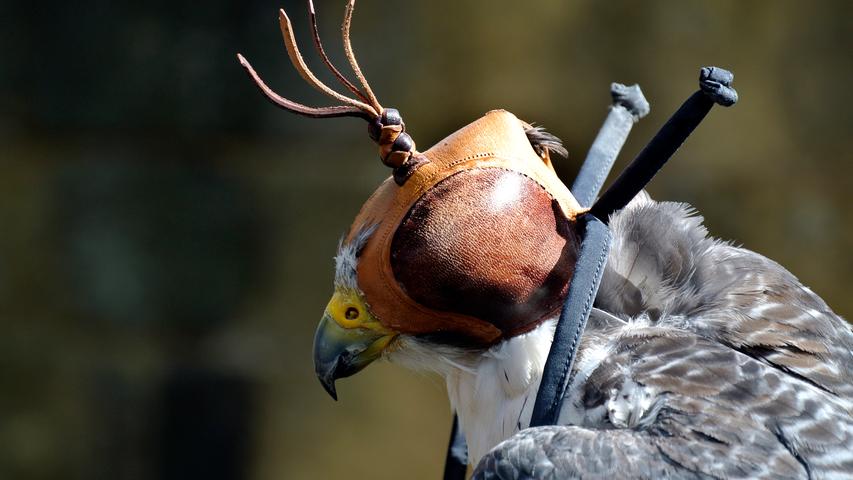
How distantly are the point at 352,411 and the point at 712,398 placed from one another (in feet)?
7.69

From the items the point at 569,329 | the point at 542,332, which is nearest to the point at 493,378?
the point at 542,332

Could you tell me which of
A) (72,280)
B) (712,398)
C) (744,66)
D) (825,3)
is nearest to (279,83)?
(72,280)

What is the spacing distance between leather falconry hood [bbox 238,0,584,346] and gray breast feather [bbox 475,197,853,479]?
0.48 ft

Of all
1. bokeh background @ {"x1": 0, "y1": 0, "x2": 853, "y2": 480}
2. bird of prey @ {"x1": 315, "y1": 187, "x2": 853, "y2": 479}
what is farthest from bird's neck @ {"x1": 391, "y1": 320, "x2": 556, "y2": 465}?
bokeh background @ {"x1": 0, "y1": 0, "x2": 853, "y2": 480}

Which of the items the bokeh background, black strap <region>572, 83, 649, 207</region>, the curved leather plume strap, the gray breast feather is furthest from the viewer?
the bokeh background

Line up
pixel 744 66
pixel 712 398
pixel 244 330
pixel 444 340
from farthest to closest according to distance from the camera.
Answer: pixel 244 330, pixel 744 66, pixel 444 340, pixel 712 398

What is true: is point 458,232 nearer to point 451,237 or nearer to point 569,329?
point 451,237

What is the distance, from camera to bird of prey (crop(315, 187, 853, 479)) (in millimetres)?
1414

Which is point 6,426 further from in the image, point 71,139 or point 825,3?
point 825,3

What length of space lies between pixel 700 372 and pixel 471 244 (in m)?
0.38

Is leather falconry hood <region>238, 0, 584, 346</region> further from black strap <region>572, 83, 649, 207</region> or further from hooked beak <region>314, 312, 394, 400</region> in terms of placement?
black strap <region>572, 83, 649, 207</region>

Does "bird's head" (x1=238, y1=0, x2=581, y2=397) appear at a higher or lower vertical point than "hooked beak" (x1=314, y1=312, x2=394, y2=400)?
higher

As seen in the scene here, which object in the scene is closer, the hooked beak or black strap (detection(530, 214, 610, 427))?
black strap (detection(530, 214, 610, 427))

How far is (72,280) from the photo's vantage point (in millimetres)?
3777
